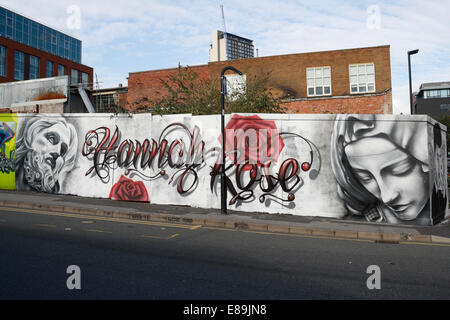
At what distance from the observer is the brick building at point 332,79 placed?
24.9 meters

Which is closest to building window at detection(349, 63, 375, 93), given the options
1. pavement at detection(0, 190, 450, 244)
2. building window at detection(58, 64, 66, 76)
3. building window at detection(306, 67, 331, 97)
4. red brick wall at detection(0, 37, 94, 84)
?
building window at detection(306, 67, 331, 97)

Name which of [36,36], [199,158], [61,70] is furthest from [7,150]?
[36,36]

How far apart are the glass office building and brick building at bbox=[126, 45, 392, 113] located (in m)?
51.1

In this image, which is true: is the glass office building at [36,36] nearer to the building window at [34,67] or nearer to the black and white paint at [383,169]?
the building window at [34,67]

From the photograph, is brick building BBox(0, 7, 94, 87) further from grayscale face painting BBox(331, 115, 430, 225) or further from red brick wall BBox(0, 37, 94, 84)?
grayscale face painting BBox(331, 115, 430, 225)

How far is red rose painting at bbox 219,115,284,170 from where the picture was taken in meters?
10.8

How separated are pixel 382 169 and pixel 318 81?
17.8 meters

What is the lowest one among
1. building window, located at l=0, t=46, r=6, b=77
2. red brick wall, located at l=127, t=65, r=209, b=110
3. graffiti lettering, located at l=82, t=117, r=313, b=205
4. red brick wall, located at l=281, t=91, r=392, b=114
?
graffiti lettering, located at l=82, t=117, r=313, b=205

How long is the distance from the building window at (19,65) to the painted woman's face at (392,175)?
60.1 metres

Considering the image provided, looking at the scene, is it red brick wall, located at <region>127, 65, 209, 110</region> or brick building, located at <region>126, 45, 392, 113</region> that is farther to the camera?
red brick wall, located at <region>127, 65, 209, 110</region>

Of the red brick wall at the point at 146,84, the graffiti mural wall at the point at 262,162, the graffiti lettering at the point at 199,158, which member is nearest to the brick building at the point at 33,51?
the red brick wall at the point at 146,84

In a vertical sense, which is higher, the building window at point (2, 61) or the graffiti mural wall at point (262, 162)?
the building window at point (2, 61)

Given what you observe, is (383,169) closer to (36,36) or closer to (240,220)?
(240,220)

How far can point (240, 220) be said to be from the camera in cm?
935
